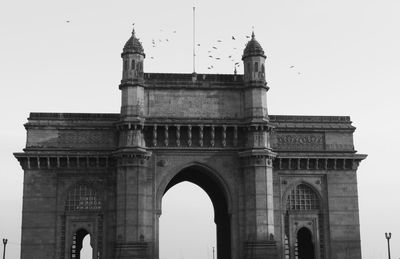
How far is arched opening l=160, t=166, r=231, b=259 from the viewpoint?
1964 inches

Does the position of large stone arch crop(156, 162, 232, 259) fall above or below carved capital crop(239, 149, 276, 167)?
below

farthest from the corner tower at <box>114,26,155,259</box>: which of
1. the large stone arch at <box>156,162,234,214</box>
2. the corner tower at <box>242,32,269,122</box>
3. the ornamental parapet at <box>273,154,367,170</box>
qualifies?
the ornamental parapet at <box>273,154,367,170</box>

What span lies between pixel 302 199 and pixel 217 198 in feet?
24.6

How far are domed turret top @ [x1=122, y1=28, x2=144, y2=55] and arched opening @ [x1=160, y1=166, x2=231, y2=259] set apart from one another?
9256mm

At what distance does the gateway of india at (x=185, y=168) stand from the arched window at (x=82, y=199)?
0.23 ft

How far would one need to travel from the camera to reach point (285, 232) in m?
47.5

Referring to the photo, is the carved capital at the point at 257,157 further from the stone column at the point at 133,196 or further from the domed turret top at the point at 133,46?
the domed turret top at the point at 133,46

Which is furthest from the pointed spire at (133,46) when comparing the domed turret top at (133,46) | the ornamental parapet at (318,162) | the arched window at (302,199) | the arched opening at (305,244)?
the arched opening at (305,244)

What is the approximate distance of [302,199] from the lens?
48.6m

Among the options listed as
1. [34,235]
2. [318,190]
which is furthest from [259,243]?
[34,235]

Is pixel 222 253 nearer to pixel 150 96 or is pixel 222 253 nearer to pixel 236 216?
pixel 236 216

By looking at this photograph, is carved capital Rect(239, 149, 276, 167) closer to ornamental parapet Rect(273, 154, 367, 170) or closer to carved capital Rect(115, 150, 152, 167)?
ornamental parapet Rect(273, 154, 367, 170)

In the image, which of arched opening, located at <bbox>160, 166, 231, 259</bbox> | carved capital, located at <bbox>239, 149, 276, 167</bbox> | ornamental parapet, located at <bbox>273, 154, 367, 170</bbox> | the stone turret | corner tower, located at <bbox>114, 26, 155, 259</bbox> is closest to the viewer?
corner tower, located at <bbox>114, 26, 155, 259</bbox>

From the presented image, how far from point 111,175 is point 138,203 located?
11.0 ft
